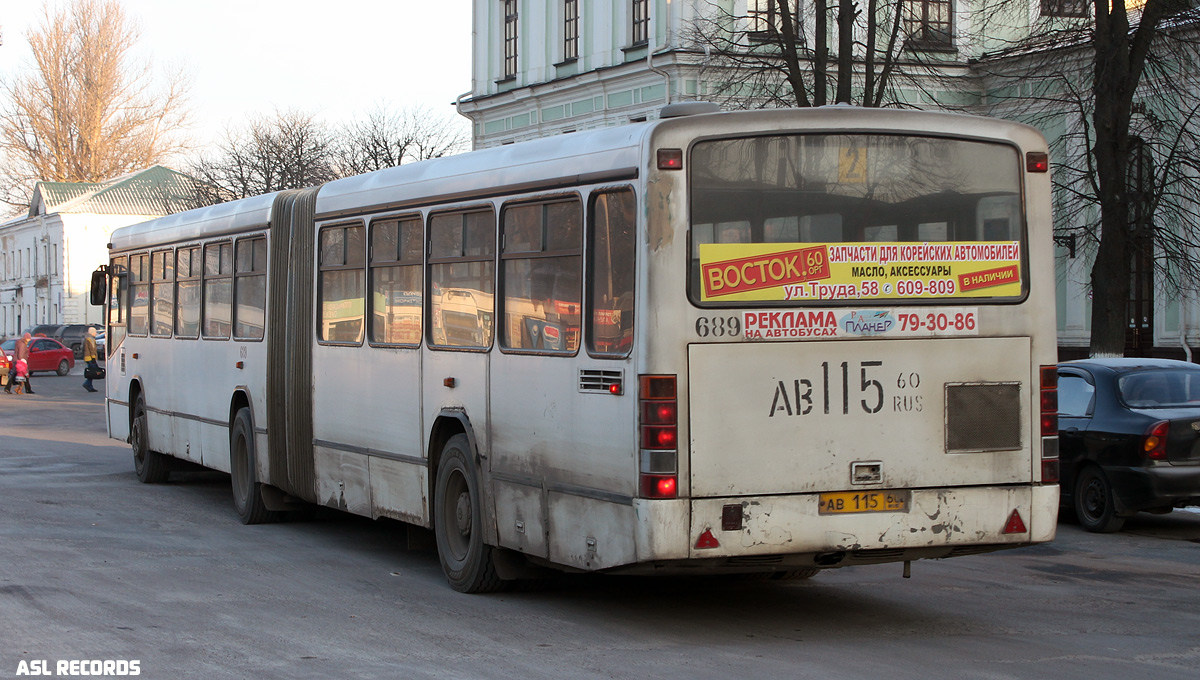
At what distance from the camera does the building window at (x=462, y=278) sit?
954cm

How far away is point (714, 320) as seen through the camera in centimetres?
789

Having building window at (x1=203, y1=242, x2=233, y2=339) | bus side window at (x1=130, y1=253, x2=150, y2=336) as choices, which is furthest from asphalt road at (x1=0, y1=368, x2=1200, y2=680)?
bus side window at (x1=130, y1=253, x2=150, y2=336)

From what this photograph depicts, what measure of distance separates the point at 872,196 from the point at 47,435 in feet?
66.9

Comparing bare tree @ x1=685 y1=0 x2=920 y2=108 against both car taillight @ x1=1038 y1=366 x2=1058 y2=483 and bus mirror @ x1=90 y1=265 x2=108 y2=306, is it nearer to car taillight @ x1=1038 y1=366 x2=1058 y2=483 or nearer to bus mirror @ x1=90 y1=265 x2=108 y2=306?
bus mirror @ x1=90 y1=265 x2=108 y2=306

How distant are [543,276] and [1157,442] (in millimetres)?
6560

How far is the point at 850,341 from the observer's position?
810cm

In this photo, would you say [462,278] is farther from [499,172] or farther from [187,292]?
[187,292]

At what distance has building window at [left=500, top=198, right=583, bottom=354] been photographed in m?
8.55

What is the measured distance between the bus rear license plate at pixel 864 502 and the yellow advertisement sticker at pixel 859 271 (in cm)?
106

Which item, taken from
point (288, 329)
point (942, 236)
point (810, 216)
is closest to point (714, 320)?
point (810, 216)

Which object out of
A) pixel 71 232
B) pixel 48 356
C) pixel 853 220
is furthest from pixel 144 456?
pixel 71 232

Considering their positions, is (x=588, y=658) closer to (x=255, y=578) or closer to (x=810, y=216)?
(x=810, y=216)

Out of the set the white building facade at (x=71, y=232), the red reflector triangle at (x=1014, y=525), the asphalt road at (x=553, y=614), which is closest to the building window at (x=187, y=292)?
the asphalt road at (x=553, y=614)

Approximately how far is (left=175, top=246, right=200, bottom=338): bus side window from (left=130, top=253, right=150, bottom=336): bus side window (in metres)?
1.12
